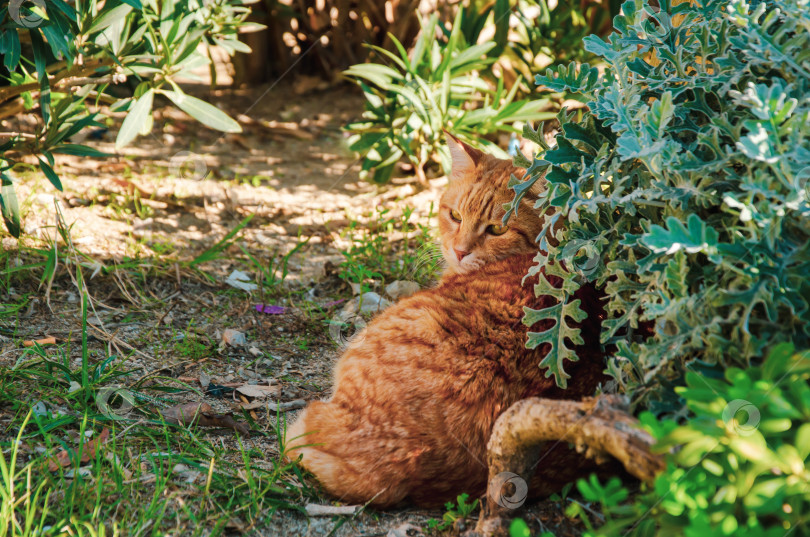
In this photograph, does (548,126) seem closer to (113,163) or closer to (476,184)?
(476,184)

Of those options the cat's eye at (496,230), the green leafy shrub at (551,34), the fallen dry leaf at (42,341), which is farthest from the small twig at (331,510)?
the green leafy shrub at (551,34)

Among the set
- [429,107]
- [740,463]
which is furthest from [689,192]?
[429,107]

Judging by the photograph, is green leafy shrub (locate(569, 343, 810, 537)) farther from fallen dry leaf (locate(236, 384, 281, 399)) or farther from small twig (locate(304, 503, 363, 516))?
fallen dry leaf (locate(236, 384, 281, 399))

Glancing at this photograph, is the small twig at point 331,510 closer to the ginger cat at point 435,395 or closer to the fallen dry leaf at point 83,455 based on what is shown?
the ginger cat at point 435,395

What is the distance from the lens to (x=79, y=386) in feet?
8.19

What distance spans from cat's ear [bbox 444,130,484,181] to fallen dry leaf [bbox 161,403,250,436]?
1511 mm

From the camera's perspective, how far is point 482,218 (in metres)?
2.91

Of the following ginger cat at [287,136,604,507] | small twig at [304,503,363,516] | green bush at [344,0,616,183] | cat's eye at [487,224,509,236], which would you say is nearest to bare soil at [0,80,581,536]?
small twig at [304,503,363,516]

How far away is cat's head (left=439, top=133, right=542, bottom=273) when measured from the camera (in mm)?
2824

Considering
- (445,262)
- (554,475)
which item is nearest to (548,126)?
(445,262)

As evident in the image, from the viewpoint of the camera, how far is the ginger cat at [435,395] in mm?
1921

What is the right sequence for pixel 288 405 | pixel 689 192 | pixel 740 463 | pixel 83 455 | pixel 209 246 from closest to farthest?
pixel 740 463 < pixel 689 192 < pixel 83 455 < pixel 288 405 < pixel 209 246

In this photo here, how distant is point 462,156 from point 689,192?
1.57 metres

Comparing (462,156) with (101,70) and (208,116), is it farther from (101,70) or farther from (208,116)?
(101,70)
